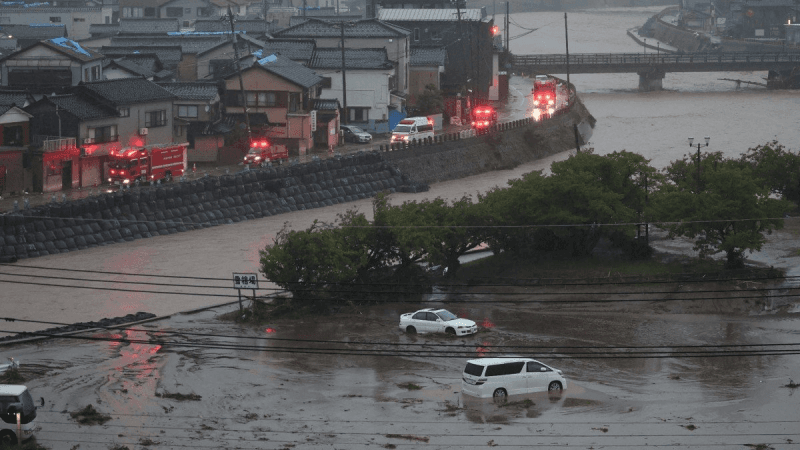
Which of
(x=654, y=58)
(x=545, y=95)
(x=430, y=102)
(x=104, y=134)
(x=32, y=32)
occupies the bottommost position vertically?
(x=104, y=134)

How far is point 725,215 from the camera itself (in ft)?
88.0

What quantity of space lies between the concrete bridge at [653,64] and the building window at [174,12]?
26708 mm

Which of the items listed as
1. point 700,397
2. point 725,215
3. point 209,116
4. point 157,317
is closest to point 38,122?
point 209,116

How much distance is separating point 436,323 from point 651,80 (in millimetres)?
55470

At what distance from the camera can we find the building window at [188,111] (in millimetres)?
44750

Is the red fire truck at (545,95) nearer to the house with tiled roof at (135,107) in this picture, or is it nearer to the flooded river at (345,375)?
the house with tiled roof at (135,107)

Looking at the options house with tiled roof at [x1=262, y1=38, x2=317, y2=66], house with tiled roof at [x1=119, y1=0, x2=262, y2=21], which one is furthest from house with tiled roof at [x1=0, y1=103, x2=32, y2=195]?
house with tiled roof at [x1=119, y1=0, x2=262, y2=21]

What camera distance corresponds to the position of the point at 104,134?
127 ft

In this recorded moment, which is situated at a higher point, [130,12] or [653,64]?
[130,12]

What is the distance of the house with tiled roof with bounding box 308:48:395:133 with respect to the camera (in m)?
51.2

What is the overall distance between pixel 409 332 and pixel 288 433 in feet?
20.9

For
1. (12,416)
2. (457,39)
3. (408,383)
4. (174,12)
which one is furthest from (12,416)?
(174,12)

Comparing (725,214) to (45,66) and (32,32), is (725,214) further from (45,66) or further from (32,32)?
(32,32)

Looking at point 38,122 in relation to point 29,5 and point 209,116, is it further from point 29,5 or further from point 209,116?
point 29,5
